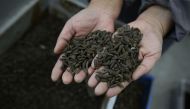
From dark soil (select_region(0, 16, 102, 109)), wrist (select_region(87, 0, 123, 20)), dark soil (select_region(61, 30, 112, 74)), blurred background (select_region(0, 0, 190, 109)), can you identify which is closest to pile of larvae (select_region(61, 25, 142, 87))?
dark soil (select_region(61, 30, 112, 74))

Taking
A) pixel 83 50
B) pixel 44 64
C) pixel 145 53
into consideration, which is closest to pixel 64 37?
pixel 83 50

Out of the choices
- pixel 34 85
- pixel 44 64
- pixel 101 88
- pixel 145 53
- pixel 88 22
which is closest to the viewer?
pixel 101 88

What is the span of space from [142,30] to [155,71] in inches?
28.6

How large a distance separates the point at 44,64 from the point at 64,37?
1.87 ft

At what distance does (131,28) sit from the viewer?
4.21 feet

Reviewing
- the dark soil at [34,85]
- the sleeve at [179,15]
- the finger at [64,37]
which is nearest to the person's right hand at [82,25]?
the finger at [64,37]

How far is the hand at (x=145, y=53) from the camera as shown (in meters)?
1.11

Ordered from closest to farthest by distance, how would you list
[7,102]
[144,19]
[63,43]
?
[63,43] < [144,19] < [7,102]

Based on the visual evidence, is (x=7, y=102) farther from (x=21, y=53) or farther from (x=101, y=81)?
(x=101, y=81)

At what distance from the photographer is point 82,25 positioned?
1.29 m

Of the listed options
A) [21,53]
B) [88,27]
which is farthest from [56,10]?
[88,27]

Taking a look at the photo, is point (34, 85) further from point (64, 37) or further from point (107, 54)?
point (107, 54)

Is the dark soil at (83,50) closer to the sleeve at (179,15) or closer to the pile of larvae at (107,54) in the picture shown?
the pile of larvae at (107,54)

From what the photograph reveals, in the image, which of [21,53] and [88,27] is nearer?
[88,27]
